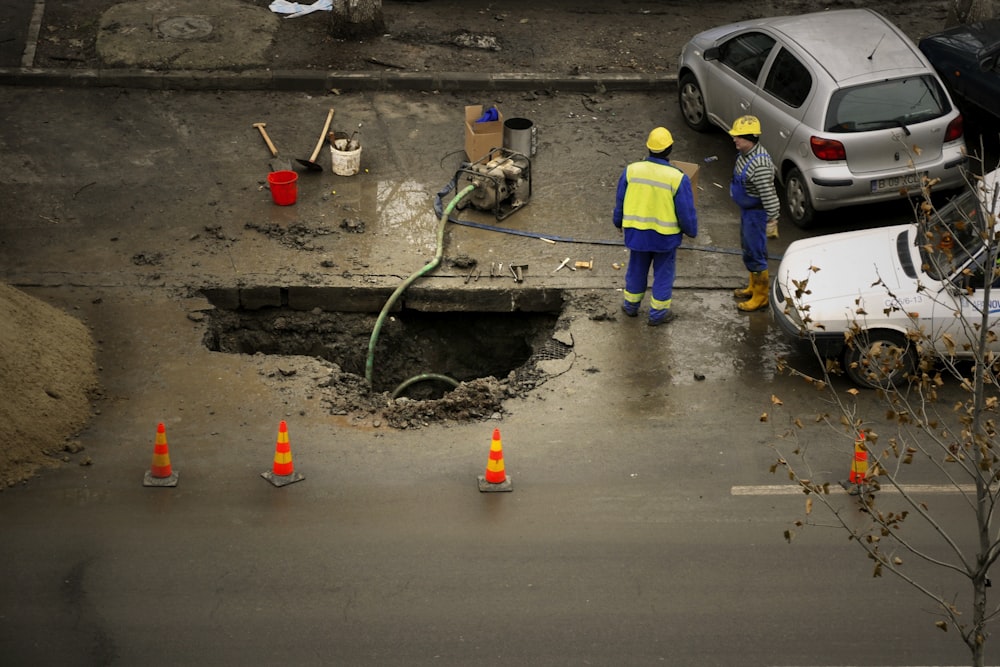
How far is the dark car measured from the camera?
14.1 meters

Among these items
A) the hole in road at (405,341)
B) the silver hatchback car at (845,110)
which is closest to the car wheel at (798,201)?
the silver hatchback car at (845,110)

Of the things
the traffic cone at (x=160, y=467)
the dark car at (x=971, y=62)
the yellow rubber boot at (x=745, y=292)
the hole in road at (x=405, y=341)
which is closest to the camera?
the traffic cone at (x=160, y=467)

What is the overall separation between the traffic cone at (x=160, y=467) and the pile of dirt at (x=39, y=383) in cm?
60

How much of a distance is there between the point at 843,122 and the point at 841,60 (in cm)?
87

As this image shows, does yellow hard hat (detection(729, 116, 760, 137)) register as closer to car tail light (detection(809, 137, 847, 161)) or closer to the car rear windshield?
car tail light (detection(809, 137, 847, 161))

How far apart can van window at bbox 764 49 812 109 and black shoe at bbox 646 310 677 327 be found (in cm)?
321

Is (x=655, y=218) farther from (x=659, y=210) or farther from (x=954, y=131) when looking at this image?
(x=954, y=131)

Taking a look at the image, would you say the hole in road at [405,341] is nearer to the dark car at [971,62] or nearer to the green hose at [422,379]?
the green hose at [422,379]

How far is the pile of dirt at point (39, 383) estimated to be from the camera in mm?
8969

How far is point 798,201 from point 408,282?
15.2 feet

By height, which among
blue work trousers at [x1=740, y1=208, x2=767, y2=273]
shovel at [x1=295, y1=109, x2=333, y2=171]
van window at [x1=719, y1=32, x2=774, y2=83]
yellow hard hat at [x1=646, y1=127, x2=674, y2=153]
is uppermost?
yellow hard hat at [x1=646, y1=127, x2=674, y2=153]

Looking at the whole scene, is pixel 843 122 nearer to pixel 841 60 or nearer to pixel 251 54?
pixel 841 60

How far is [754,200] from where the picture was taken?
10.9 metres

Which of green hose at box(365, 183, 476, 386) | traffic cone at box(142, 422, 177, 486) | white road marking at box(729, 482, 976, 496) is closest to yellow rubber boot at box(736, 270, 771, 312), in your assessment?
white road marking at box(729, 482, 976, 496)
